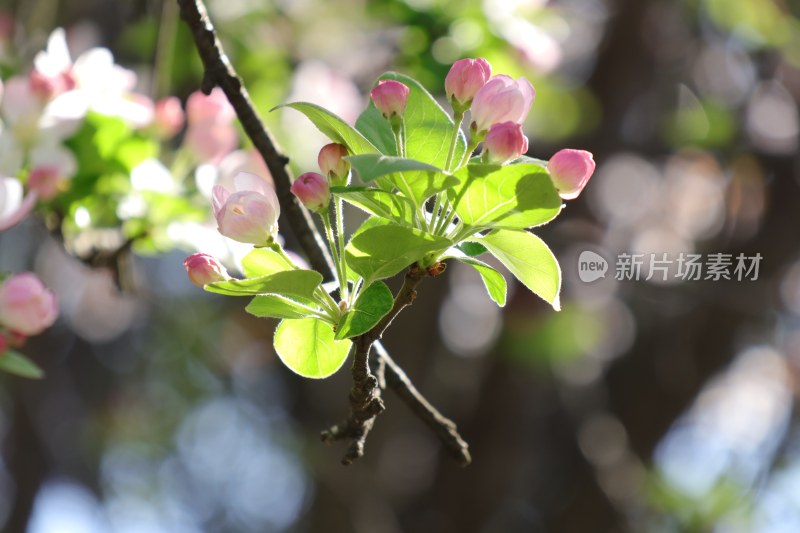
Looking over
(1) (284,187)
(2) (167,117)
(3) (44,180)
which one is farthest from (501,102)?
(2) (167,117)

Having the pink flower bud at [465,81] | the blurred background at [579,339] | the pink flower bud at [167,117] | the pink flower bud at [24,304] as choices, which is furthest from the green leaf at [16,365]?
the blurred background at [579,339]

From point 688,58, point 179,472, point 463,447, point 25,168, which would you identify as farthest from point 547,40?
point 179,472

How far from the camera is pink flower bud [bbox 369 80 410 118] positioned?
2.05 ft

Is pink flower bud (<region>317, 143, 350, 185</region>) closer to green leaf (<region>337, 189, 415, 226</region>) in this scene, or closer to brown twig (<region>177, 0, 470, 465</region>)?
green leaf (<region>337, 189, 415, 226</region>)

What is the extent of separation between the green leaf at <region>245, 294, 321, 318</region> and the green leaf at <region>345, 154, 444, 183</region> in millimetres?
142

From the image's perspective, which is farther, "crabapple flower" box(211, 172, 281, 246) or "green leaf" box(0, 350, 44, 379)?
"green leaf" box(0, 350, 44, 379)

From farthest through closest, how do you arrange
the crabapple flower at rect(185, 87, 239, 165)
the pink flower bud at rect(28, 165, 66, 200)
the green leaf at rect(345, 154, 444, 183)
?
the crabapple flower at rect(185, 87, 239, 165) < the pink flower bud at rect(28, 165, 66, 200) < the green leaf at rect(345, 154, 444, 183)

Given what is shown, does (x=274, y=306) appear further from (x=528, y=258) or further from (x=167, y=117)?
(x=167, y=117)

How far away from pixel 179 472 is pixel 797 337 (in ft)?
9.16

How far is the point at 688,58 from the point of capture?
338cm

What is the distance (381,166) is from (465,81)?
175 millimetres

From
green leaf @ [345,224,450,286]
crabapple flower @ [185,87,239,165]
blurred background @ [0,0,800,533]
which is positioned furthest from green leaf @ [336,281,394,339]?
blurred background @ [0,0,800,533]

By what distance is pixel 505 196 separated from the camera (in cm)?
57

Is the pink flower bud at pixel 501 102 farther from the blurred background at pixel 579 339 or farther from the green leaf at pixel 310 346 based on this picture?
the blurred background at pixel 579 339
